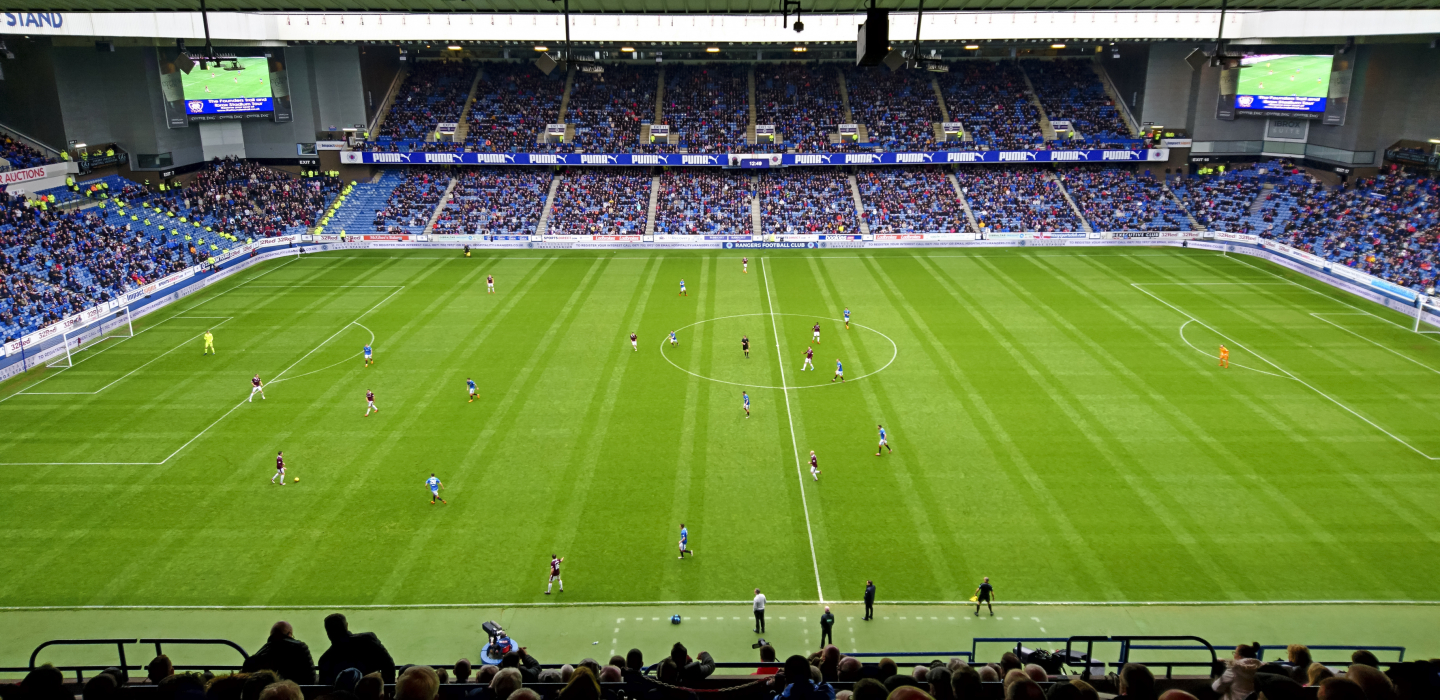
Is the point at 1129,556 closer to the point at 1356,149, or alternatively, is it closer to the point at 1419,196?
the point at 1419,196

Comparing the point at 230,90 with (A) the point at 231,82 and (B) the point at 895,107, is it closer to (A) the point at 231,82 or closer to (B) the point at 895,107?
(A) the point at 231,82

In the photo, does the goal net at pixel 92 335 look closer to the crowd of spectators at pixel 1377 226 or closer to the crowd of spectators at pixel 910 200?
the crowd of spectators at pixel 910 200

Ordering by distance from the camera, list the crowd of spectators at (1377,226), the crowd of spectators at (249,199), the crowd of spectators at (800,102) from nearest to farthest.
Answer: the crowd of spectators at (1377,226), the crowd of spectators at (249,199), the crowd of spectators at (800,102)

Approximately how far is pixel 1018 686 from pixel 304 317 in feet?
154

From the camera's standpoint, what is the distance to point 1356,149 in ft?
204

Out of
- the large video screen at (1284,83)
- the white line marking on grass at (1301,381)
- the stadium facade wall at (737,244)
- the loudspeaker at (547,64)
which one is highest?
the large video screen at (1284,83)

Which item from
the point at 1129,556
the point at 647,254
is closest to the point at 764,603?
the point at 1129,556

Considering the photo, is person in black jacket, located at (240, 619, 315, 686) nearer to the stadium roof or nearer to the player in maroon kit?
the player in maroon kit

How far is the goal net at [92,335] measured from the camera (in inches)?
1507

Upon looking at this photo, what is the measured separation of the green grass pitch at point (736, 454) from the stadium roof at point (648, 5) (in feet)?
48.4

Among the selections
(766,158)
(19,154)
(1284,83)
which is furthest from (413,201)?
(1284,83)

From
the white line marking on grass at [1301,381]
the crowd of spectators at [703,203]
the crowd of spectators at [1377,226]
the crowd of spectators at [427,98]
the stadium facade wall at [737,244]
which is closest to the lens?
the white line marking on grass at [1301,381]

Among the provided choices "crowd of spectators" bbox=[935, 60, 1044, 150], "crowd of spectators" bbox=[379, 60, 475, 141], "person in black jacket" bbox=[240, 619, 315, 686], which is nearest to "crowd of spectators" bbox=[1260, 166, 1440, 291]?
"crowd of spectators" bbox=[935, 60, 1044, 150]

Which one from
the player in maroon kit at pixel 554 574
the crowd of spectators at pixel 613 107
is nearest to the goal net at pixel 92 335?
the player in maroon kit at pixel 554 574
